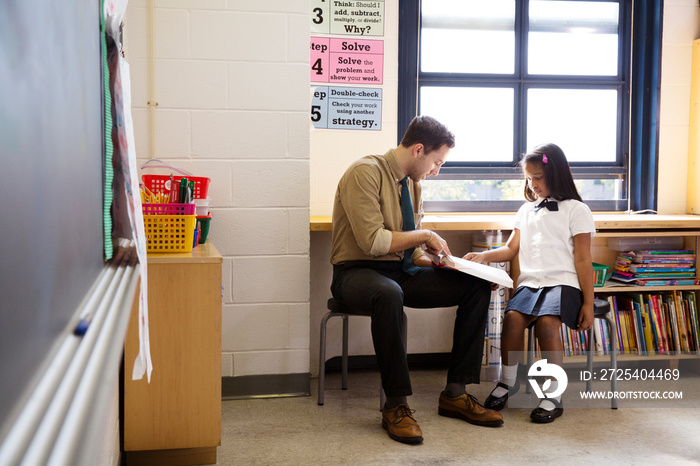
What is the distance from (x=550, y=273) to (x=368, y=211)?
2.72 ft

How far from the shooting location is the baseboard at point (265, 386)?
2.74 metres

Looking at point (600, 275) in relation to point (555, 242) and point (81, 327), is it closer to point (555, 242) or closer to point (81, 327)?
point (555, 242)

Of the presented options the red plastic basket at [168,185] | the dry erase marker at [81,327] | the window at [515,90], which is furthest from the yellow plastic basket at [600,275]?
the dry erase marker at [81,327]

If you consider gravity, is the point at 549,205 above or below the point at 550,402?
above

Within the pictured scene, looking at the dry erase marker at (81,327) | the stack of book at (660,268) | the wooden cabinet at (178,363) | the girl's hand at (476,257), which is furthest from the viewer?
the stack of book at (660,268)

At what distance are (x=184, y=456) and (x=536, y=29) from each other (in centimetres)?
277

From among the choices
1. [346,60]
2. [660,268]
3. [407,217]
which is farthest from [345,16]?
[660,268]

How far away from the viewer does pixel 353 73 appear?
10.3ft

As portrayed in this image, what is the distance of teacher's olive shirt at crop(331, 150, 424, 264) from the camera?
242 centimetres

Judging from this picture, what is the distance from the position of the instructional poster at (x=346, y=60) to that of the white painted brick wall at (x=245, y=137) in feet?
1.41

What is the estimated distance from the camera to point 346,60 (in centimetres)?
312

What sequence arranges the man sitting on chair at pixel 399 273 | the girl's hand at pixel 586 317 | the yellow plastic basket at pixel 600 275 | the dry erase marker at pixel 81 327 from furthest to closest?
the yellow plastic basket at pixel 600 275
the girl's hand at pixel 586 317
the man sitting on chair at pixel 399 273
the dry erase marker at pixel 81 327

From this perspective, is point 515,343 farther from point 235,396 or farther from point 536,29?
point 536,29

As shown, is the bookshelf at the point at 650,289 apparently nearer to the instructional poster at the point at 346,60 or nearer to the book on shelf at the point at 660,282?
the book on shelf at the point at 660,282
